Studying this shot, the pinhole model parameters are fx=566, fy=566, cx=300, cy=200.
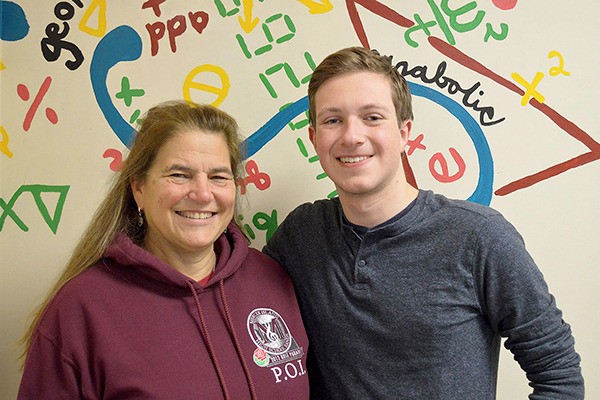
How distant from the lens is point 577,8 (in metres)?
1.34

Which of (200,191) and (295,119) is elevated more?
(295,119)

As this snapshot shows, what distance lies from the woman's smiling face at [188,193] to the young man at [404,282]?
9.2 inches

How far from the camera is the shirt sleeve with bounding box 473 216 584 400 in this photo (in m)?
1.10

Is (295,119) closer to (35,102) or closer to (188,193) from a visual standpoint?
(188,193)

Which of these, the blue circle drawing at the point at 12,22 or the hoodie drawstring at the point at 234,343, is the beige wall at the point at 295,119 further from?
the hoodie drawstring at the point at 234,343

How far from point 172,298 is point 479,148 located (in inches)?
31.9

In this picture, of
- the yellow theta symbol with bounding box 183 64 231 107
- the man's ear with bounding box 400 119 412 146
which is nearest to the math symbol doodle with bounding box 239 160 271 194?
the yellow theta symbol with bounding box 183 64 231 107

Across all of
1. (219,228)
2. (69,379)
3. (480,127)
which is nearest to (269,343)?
(219,228)

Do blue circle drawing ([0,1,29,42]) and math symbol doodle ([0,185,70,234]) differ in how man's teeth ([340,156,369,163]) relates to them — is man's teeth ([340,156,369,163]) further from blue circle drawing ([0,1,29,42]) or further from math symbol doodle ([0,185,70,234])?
blue circle drawing ([0,1,29,42])

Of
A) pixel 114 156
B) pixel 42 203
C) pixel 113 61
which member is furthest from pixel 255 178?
pixel 42 203

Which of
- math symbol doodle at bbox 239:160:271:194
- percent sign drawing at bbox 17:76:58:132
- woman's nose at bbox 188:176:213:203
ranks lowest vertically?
woman's nose at bbox 188:176:213:203

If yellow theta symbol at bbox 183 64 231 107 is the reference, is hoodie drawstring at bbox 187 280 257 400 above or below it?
below

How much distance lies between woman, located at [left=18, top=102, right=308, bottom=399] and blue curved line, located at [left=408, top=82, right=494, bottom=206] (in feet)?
1.70

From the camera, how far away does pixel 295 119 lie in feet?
4.90
